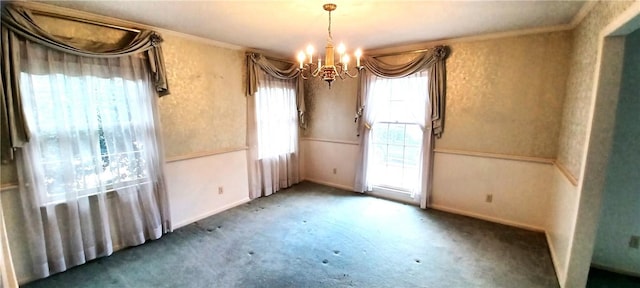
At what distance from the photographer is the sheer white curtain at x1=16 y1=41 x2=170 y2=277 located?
2217 millimetres

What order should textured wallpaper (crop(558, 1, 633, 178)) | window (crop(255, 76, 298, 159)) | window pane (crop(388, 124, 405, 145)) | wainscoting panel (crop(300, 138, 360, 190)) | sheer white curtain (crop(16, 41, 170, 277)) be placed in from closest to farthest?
textured wallpaper (crop(558, 1, 633, 178)) → sheer white curtain (crop(16, 41, 170, 277)) → window pane (crop(388, 124, 405, 145)) → window (crop(255, 76, 298, 159)) → wainscoting panel (crop(300, 138, 360, 190))

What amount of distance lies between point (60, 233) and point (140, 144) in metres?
0.99

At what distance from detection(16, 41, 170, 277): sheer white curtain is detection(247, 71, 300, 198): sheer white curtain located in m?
1.40

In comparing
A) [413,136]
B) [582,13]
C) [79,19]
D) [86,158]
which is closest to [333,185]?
[413,136]

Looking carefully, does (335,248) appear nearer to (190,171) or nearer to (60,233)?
(190,171)

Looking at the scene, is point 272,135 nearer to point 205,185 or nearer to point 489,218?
point 205,185

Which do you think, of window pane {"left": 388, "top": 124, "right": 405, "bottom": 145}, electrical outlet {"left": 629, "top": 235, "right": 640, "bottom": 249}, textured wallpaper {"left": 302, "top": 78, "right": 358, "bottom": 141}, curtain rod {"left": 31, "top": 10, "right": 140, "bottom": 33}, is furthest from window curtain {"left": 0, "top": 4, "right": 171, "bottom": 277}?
electrical outlet {"left": 629, "top": 235, "right": 640, "bottom": 249}

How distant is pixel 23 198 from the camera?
2182 millimetres

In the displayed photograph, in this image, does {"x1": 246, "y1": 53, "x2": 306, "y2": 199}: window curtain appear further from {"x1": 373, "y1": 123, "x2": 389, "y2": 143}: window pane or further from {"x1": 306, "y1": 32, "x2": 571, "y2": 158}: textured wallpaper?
{"x1": 306, "y1": 32, "x2": 571, "y2": 158}: textured wallpaper

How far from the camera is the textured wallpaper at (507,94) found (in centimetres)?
297

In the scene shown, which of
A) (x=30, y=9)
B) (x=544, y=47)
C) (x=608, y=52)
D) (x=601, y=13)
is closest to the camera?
(x=608, y=52)

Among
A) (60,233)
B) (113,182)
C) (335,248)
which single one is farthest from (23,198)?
(335,248)

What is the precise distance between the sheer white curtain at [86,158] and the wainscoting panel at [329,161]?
8.71ft

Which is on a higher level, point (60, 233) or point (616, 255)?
point (60, 233)
